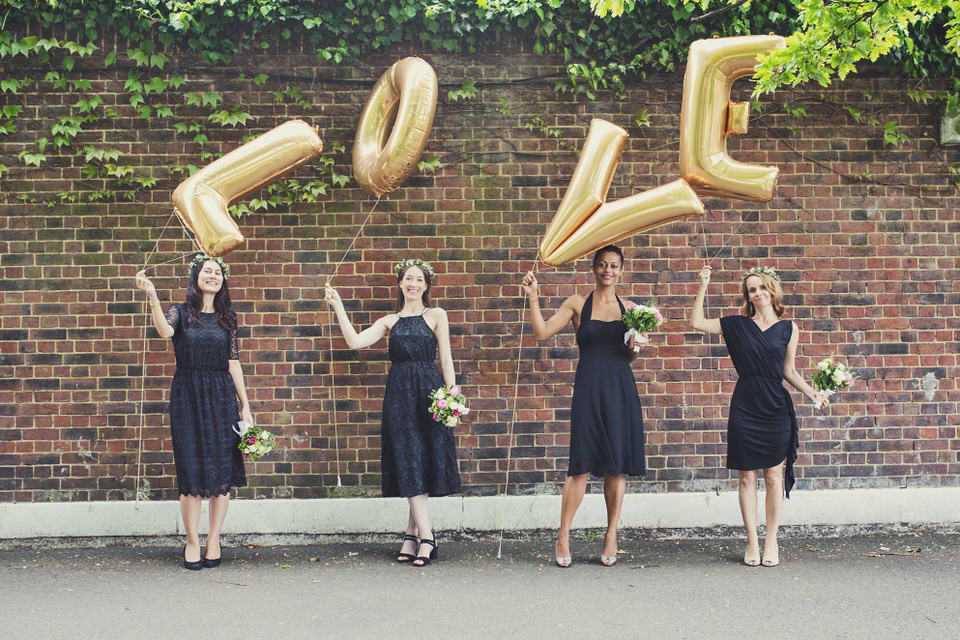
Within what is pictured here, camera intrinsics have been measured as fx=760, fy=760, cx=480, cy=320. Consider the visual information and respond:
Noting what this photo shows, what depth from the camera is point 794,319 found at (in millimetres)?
5605

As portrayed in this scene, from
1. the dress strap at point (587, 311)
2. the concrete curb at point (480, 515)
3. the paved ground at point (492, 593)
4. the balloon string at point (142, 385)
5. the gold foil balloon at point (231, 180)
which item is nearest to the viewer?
the paved ground at point (492, 593)

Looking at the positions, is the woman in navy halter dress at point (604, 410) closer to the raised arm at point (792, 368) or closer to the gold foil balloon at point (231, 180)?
the raised arm at point (792, 368)

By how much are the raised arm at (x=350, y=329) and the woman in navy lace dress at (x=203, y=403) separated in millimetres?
650

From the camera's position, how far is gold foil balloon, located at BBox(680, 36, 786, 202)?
4504mm

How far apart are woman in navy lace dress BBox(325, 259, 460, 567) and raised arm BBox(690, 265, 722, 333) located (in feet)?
5.12

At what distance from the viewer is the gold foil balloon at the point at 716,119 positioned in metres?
4.50

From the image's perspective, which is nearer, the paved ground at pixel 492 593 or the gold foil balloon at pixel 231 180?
the paved ground at pixel 492 593

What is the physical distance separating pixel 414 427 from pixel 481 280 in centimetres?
133

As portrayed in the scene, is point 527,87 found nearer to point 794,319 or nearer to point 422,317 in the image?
point 422,317

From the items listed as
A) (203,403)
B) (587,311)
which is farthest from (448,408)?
(203,403)

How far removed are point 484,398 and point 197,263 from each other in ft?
7.07

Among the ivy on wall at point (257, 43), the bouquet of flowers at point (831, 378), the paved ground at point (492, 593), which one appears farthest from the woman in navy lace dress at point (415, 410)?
the bouquet of flowers at point (831, 378)

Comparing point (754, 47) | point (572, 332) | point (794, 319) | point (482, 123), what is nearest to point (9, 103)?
point (482, 123)

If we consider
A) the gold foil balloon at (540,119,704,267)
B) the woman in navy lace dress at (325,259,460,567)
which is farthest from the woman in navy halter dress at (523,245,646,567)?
the woman in navy lace dress at (325,259,460,567)
